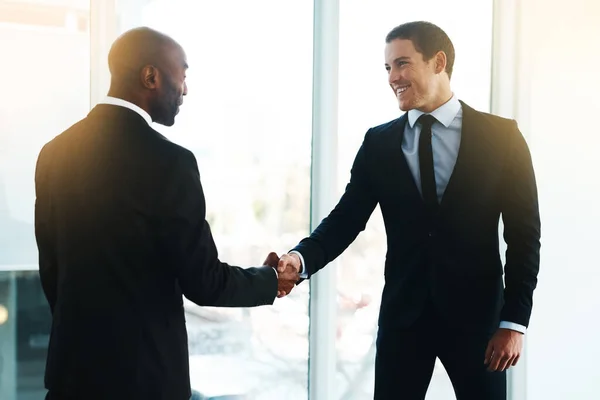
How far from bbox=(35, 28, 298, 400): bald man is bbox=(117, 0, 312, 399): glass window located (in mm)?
850

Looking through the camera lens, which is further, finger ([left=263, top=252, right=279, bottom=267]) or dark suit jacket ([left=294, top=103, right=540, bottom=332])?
finger ([left=263, top=252, right=279, bottom=267])

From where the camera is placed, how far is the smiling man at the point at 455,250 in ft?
5.73

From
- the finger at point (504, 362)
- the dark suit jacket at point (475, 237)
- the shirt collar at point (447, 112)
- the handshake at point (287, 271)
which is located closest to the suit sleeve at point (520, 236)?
the dark suit jacket at point (475, 237)

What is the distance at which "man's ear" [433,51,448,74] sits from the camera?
1945 mm

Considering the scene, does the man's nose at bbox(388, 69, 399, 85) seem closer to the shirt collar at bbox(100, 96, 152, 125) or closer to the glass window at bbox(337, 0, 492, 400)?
the glass window at bbox(337, 0, 492, 400)

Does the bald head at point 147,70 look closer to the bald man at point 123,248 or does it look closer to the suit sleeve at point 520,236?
the bald man at point 123,248

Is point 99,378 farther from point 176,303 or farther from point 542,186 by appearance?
point 542,186

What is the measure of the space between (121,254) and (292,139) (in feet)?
4.01

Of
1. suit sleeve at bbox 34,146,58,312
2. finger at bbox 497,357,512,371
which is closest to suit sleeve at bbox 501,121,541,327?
finger at bbox 497,357,512,371

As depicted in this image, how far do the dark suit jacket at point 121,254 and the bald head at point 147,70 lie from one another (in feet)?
0.24

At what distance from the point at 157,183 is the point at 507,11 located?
1.97 metres

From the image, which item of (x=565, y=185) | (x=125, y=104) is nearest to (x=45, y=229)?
(x=125, y=104)

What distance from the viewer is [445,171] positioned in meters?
1.83

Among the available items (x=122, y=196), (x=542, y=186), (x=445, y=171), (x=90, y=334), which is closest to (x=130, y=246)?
(x=122, y=196)
